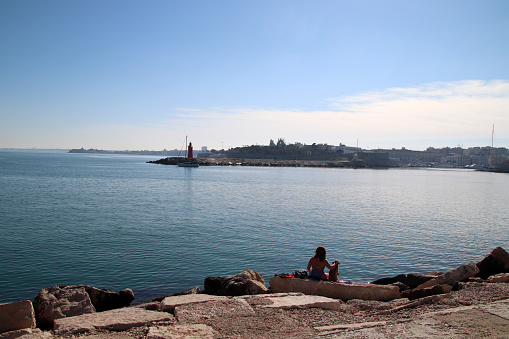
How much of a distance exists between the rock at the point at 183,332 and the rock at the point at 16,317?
80.5 inches

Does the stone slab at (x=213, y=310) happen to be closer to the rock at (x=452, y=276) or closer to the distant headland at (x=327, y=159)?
the rock at (x=452, y=276)

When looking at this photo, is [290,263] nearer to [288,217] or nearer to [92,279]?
[92,279]

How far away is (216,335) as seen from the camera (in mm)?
5316

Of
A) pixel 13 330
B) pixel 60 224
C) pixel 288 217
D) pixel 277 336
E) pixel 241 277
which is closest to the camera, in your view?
pixel 277 336

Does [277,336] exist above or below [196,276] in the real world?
above

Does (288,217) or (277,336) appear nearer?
(277,336)

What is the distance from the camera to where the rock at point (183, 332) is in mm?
5219

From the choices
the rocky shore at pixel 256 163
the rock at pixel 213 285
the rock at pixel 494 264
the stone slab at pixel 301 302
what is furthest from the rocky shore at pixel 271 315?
the rocky shore at pixel 256 163

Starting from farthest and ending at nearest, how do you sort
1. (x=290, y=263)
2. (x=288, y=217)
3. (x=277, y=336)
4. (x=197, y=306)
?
(x=288, y=217), (x=290, y=263), (x=197, y=306), (x=277, y=336)

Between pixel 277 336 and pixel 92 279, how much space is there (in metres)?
6.87

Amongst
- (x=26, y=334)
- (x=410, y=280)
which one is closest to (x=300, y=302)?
(x=26, y=334)

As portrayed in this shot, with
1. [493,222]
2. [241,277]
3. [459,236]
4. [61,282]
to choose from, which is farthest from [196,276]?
[493,222]

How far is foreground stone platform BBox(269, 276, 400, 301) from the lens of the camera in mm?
7883

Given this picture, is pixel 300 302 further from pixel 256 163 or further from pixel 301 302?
pixel 256 163
